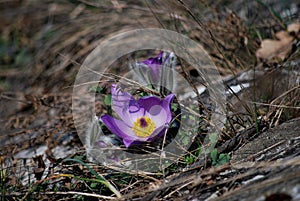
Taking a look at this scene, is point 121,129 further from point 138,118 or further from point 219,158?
point 219,158

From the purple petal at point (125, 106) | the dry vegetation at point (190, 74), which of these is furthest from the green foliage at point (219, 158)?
the purple petal at point (125, 106)

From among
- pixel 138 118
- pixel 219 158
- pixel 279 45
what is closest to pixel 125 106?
pixel 138 118

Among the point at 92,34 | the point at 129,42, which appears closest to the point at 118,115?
the point at 129,42

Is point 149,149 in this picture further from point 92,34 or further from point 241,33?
point 92,34

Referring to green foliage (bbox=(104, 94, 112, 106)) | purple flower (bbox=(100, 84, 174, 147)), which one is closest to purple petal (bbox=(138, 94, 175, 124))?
purple flower (bbox=(100, 84, 174, 147))

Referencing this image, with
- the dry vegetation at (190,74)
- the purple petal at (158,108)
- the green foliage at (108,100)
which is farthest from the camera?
the green foliage at (108,100)

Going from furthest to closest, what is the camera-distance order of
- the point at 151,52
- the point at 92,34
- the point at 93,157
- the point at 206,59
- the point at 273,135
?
1. the point at 92,34
2. the point at 151,52
3. the point at 206,59
4. the point at 93,157
5. the point at 273,135

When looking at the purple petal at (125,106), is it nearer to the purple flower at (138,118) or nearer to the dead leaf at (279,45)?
the purple flower at (138,118)

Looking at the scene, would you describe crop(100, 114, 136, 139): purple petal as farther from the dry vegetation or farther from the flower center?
the dry vegetation
